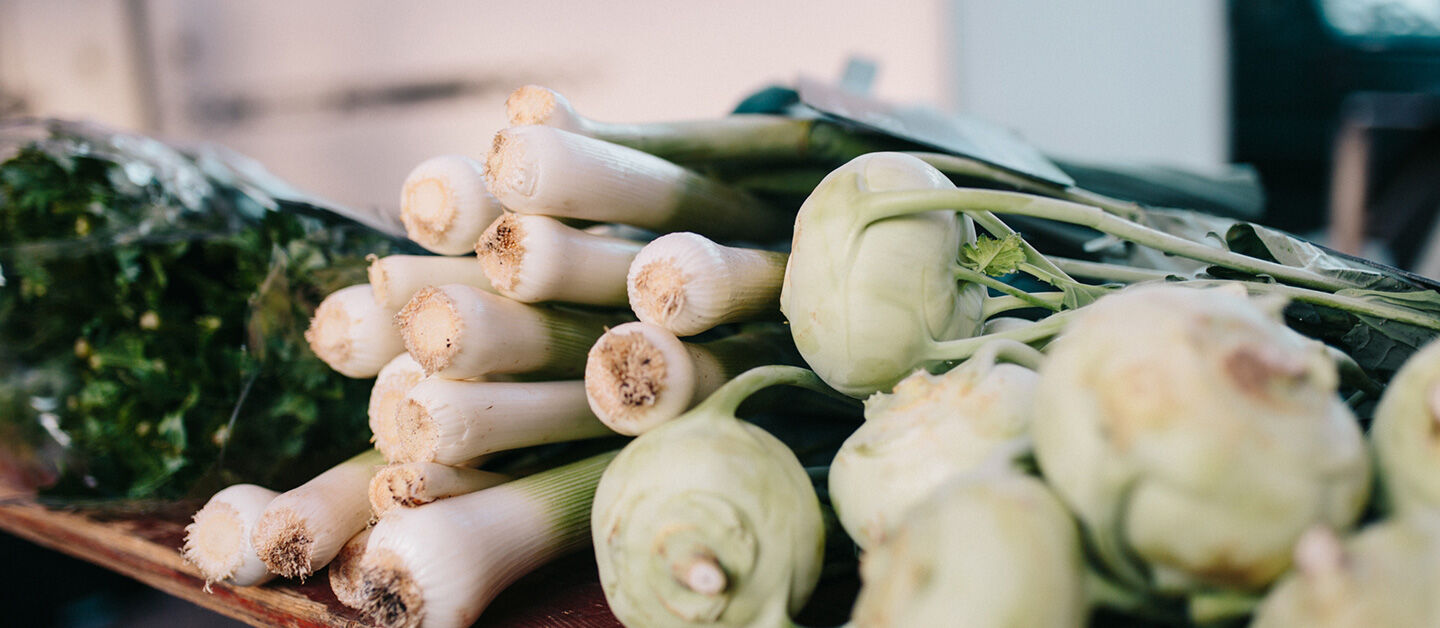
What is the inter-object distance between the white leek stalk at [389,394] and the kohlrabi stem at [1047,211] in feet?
1.30

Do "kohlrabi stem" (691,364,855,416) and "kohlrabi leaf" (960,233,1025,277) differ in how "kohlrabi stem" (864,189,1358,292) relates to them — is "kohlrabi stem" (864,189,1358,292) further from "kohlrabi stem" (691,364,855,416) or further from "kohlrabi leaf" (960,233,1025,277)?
"kohlrabi stem" (691,364,855,416)

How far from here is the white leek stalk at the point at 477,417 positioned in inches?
23.6

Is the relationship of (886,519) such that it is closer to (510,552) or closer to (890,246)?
(890,246)

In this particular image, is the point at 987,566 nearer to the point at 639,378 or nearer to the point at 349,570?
the point at 639,378

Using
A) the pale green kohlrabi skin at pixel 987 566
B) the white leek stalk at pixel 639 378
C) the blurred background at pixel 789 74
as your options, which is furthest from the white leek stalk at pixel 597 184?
the blurred background at pixel 789 74

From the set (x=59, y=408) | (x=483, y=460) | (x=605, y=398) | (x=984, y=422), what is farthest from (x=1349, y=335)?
(x=59, y=408)

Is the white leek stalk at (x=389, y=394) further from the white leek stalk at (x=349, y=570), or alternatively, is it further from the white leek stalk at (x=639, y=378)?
the white leek stalk at (x=639, y=378)

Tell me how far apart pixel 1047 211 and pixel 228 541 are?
0.65 m

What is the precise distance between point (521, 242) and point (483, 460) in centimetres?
19

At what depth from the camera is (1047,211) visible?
524 millimetres

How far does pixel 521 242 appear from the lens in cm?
62

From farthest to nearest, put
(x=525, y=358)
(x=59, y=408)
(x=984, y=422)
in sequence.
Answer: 1. (x=59, y=408)
2. (x=525, y=358)
3. (x=984, y=422)

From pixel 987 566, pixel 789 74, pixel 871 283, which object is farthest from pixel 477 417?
pixel 789 74

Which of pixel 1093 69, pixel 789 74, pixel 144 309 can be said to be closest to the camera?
pixel 144 309
